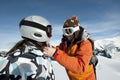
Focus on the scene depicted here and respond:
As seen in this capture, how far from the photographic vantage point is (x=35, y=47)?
10.3 feet

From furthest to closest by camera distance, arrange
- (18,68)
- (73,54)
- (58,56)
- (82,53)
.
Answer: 1. (73,54)
2. (82,53)
3. (58,56)
4. (18,68)

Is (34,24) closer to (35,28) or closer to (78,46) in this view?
(35,28)

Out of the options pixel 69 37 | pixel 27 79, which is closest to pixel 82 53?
pixel 69 37

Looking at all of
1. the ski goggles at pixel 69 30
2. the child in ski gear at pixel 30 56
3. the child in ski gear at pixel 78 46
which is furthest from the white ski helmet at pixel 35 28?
the ski goggles at pixel 69 30

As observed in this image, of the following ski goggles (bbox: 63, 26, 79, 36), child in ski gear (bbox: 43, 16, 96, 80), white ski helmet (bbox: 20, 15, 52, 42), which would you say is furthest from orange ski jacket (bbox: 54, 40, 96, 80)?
white ski helmet (bbox: 20, 15, 52, 42)

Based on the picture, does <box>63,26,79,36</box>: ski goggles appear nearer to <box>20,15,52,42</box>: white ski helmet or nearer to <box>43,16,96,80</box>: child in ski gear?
<box>43,16,96,80</box>: child in ski gear

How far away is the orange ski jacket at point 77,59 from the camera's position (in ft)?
13.1

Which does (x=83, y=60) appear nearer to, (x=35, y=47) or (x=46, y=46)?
(x=46, y=46)

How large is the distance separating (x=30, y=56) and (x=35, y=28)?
0.36 metres

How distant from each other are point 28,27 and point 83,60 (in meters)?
1.50

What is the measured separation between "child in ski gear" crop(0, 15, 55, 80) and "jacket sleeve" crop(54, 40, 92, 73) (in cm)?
68

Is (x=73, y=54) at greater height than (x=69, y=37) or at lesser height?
lesser

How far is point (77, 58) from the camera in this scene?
14.5 ft

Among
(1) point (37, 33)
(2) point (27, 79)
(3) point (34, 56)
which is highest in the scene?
(1) point (37, 33)
